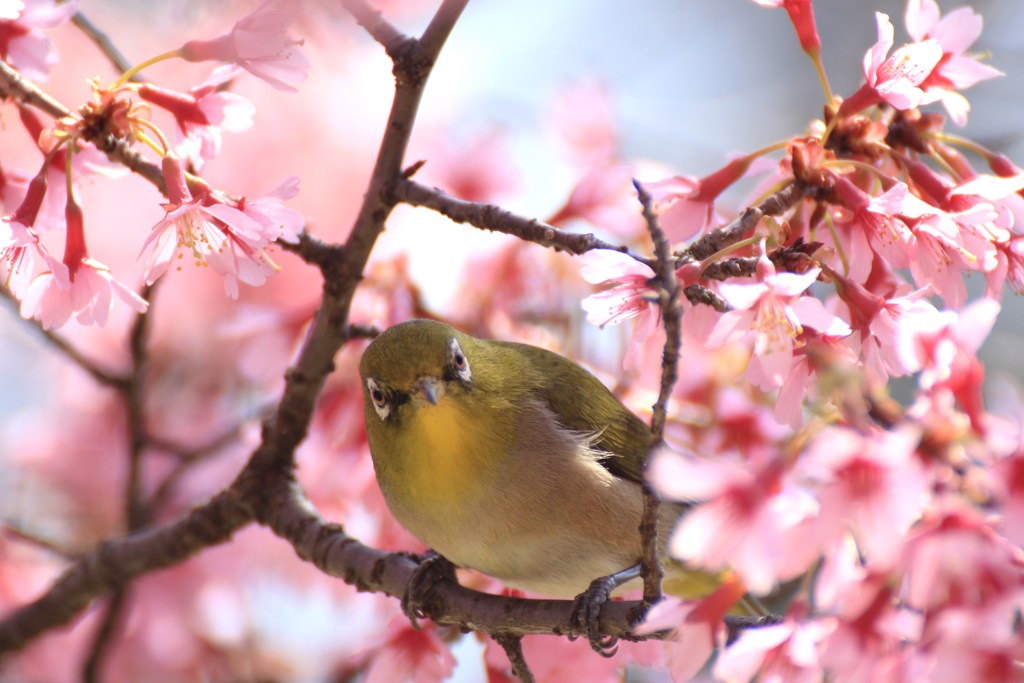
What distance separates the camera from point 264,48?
2170 mm

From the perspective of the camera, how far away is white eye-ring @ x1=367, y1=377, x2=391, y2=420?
2779 mm

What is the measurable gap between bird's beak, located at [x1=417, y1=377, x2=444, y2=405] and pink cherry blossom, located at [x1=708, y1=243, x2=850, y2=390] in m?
0.95

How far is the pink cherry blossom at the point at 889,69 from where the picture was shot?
2193 millimetres

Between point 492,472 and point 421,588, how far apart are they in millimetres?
342

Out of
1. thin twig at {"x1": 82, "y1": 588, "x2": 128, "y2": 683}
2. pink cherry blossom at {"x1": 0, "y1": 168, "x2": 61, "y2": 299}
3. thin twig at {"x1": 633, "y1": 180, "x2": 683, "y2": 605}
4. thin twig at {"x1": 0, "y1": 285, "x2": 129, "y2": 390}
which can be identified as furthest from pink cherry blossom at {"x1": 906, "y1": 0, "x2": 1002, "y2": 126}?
thin twig at {"x1": 82, "y1": 588, "x2": 128, "y2": 683}

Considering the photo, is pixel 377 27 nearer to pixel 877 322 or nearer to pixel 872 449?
pixel 877 322

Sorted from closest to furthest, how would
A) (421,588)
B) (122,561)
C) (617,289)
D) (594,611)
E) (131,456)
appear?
(617,289) → (594,611) → (421,588) → (122,561) → (131,456)

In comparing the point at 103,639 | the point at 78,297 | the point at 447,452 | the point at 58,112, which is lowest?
the point at 103,639

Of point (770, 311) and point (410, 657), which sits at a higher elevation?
point (770, 311)

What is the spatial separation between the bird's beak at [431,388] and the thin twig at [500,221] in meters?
0.49

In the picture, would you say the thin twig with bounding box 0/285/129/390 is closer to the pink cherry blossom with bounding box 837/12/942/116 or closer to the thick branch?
the thick branch

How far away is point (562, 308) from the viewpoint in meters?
3.77

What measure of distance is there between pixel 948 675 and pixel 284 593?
348cm

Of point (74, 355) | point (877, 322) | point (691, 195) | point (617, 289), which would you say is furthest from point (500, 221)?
point (74, 355)
